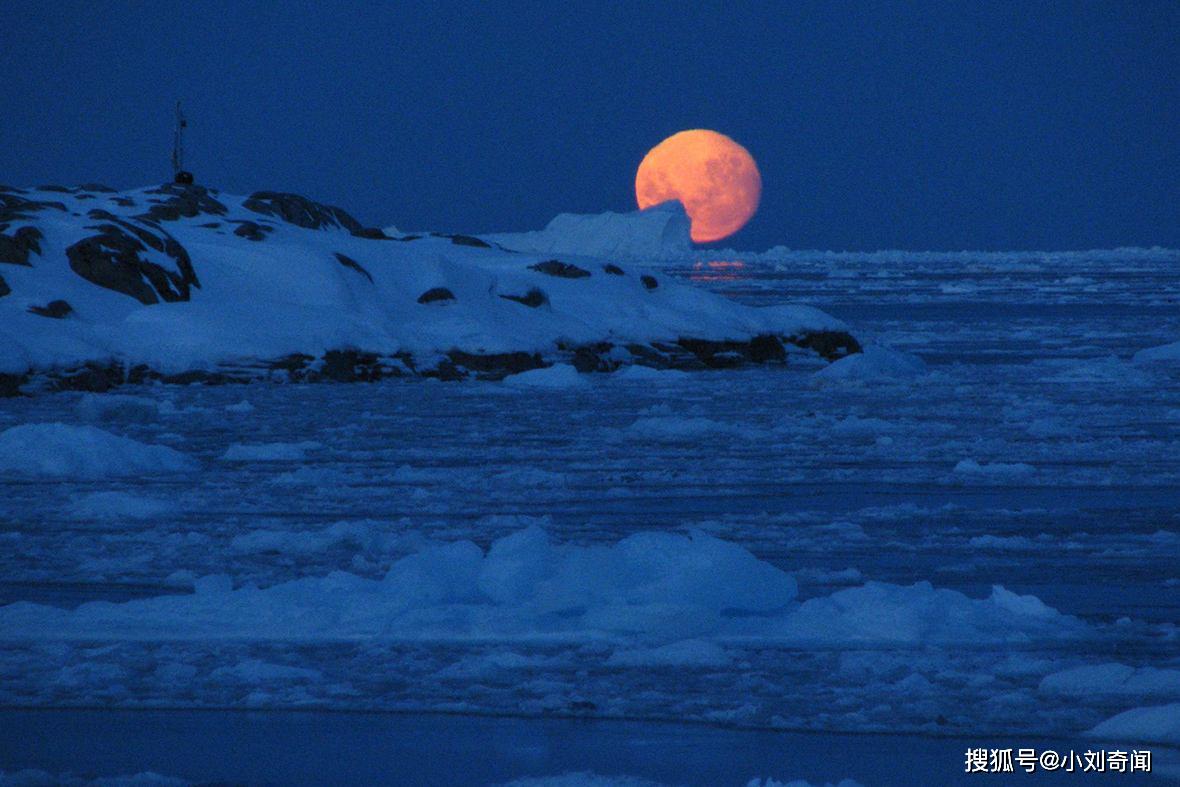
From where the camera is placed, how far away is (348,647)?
581 centimetres

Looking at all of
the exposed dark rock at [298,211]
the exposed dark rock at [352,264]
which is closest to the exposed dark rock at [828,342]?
the exposed dark rock at [352,264]

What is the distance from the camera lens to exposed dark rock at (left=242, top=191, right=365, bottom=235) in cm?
2922

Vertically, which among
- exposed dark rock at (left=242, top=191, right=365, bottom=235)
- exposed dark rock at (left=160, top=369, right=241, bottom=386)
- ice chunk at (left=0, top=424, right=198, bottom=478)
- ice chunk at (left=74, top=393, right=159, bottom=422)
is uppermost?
exposed dark rock at (left=242, top=191, right=365, bottom=235)

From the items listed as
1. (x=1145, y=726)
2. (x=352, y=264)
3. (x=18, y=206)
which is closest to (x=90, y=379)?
(x=352, y=264)

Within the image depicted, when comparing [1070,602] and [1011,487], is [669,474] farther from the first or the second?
[1070,602]

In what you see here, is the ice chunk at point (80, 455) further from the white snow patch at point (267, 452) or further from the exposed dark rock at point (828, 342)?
the exposed dark rock at point (828, 342)

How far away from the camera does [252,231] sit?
2445 cm

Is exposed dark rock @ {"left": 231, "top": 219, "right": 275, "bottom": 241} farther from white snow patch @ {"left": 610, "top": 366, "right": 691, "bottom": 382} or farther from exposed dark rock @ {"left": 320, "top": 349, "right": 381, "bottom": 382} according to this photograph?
white snow patch @ {"left": 610, "top": 366, "right": 691, "bottom": 382}

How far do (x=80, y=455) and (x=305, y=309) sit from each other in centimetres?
1023

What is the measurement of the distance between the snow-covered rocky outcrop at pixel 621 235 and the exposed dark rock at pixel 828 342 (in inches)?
3327

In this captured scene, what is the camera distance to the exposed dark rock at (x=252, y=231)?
2422cm

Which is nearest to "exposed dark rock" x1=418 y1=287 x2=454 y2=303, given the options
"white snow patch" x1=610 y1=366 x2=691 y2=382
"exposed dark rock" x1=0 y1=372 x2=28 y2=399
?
"white snow patch" x1=610 y1=366 x2=691 y2=382

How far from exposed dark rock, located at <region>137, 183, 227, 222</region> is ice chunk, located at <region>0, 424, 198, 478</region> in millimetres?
13578

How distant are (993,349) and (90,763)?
22851mm
